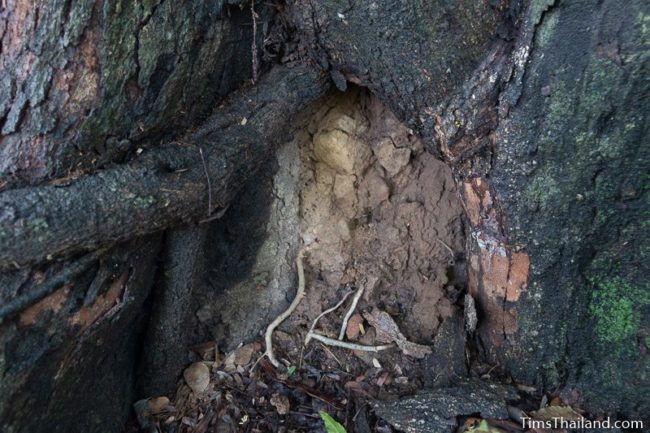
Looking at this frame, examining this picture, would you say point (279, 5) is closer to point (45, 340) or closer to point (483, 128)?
point (483, 128)

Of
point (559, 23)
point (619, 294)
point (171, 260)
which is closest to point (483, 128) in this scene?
point (559, 23)

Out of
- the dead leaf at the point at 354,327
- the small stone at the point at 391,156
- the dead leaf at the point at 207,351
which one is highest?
the small stone at the point at 391,156

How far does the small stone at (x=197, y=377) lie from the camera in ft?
8.04

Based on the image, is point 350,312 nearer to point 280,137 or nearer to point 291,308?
point 291,308

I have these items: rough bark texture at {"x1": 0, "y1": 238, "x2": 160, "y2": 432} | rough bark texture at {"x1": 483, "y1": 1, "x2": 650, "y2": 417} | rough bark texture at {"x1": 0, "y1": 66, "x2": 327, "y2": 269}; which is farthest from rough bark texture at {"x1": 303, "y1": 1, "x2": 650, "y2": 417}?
rough bark texture at {"x1": 0, "y1": 238, "x2": 160, "y2": 432}

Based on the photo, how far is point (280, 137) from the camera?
2.26 metres

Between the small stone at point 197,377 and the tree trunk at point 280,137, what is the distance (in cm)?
27

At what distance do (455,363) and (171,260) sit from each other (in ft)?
4.06

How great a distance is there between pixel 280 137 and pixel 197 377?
1145 mm

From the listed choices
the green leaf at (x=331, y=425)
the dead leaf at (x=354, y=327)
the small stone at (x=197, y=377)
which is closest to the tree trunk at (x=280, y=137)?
the small stone at (x=197, y=377)

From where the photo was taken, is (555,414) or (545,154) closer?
(545,154)

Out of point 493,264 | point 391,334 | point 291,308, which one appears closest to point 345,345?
point 391,334

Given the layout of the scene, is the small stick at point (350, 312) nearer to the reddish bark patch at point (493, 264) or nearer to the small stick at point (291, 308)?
the small stick at point (291, 308)

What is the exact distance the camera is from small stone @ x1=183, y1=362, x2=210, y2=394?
245 centimetres
